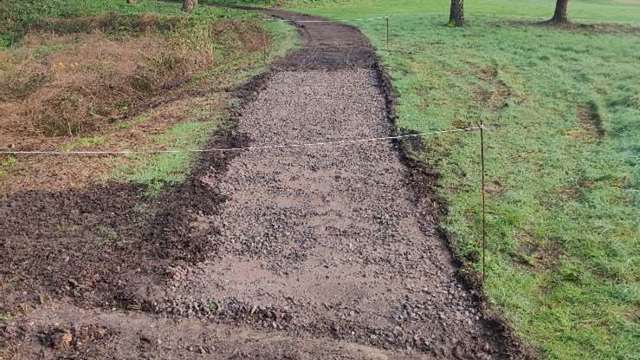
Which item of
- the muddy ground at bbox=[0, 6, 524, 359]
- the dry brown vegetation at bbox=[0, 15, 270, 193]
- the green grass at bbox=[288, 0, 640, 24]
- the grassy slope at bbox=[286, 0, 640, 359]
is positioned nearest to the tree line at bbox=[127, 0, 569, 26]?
the grassy slope at bbox=[286, 0, 640, 359]

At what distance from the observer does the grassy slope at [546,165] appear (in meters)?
7.25

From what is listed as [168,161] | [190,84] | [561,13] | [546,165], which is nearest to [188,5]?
[190,84]

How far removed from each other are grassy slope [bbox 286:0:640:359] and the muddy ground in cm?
67

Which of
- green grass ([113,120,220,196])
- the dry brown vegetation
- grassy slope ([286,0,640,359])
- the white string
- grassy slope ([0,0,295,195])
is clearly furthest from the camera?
the dry brown vegetation

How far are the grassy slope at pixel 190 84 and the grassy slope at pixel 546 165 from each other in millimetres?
4000

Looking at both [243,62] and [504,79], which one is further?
[243,62]

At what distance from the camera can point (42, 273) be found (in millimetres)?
7789

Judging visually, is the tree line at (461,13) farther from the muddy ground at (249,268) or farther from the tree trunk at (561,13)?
the muddy ground at (249,268)

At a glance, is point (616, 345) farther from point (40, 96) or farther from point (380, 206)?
point (40, 96)

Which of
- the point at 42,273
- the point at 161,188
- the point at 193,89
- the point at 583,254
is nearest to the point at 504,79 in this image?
the point at 193,89

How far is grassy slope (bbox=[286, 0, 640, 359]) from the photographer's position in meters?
7.25

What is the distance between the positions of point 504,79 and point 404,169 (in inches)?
270

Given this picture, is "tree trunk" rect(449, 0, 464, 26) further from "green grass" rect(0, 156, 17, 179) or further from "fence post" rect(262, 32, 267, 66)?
"green grass" rect(0, 156, 17, 179)

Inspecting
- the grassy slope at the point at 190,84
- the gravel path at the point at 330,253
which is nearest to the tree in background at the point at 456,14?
the grassy slope at the point at 190,84
